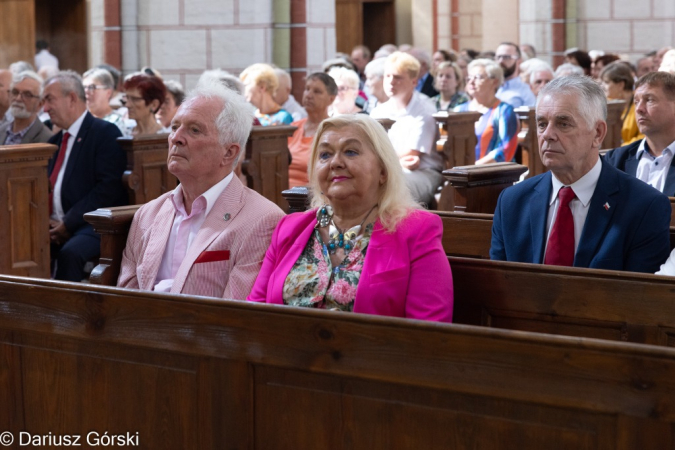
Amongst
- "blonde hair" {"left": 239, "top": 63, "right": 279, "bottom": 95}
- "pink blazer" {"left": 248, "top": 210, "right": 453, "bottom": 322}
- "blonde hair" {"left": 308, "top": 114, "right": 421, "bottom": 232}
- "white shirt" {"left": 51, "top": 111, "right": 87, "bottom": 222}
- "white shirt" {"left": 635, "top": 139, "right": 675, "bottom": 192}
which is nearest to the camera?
"pink blazer" {"left": 248, "top": 210, "right": 453, "bottom": 322}

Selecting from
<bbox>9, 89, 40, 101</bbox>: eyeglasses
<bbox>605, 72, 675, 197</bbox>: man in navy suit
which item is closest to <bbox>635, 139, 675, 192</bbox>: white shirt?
<bbox>605, 72, 675, 197</bbox>: man in navy suit

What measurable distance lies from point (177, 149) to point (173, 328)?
0.99 metres

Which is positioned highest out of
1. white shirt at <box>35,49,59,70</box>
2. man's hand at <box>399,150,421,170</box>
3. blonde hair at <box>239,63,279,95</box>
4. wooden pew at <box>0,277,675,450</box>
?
white shirt at <box>35,49,59,70</box>

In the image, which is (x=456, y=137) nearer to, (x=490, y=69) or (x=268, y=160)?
(x=490, y=69)

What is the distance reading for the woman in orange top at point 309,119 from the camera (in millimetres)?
6754

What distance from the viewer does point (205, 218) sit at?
3.17 meters

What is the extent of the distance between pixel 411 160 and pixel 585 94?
3.44m

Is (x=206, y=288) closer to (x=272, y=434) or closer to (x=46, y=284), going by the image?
(x=46, y=284)

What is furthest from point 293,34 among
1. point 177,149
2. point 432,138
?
point 177,149

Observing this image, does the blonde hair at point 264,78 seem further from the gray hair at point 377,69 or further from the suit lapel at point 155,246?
the suit lapel at point 155,246

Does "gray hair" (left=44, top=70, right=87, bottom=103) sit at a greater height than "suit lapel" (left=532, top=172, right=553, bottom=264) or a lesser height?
greater

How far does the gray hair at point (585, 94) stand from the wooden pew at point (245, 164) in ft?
8.93

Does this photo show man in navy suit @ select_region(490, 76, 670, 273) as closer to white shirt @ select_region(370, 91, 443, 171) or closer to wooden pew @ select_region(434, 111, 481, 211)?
wooden pew @ select_region(434, 111, 481, 211)

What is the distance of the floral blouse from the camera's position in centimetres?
275
